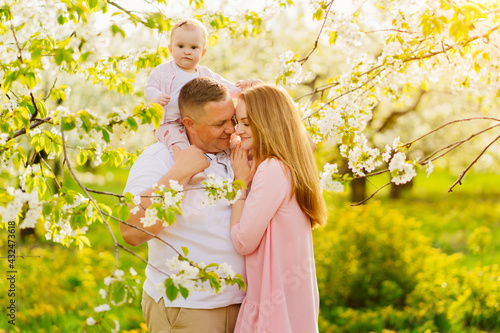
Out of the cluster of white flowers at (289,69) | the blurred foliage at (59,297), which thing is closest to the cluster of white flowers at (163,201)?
the cluster of white flowers at (289,69)

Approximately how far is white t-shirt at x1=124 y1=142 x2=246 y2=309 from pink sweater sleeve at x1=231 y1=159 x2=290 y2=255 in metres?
0.08

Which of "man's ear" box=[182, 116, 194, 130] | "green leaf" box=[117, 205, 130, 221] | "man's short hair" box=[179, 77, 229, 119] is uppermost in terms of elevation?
"man's short hair" box=[179, 77, 229, 119]

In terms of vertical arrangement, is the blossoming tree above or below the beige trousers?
above

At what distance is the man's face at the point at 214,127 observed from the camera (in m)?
2.50

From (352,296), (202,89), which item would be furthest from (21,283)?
(202,89)

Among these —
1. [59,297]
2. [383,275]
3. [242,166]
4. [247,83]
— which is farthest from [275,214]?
[59,297]

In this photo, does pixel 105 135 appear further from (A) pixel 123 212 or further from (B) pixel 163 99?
(B) pixel 163 99

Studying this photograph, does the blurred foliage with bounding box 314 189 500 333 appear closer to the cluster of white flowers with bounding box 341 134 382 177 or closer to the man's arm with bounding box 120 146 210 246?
the cluster of white flowers with bounding box 341 134 382 177

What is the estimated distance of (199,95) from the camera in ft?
8.31

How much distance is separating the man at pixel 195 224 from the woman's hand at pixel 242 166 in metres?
0.04

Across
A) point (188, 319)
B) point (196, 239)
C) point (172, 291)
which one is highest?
point (196, 239)

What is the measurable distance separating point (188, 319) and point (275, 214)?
607 mm

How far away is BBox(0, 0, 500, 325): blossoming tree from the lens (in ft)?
5.89

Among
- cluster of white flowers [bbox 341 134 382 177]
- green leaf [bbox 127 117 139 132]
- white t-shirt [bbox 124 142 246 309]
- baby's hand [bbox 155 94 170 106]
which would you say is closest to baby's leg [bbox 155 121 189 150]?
→ baby's hand [bbox 155 94 170 106]
